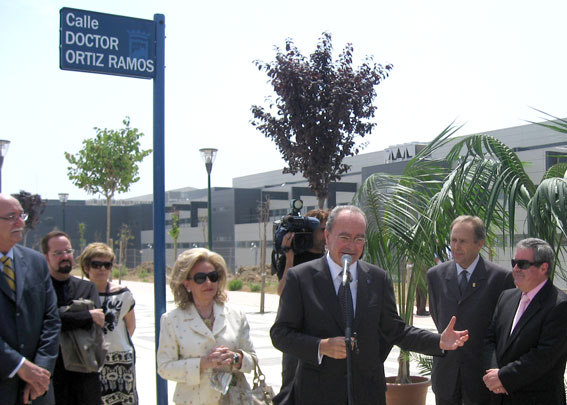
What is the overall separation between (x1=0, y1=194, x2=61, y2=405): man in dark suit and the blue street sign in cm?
154

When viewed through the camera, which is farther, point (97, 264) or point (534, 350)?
point (97, 264)

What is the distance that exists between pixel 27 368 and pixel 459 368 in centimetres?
292

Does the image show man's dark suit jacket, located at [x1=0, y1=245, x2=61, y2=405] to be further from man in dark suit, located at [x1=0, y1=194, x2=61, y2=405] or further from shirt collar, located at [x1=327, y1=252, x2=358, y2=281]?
shirt collar, located at [x1=327, y1=252, x2=358, y2=281]

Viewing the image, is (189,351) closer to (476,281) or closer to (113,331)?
(113,331)

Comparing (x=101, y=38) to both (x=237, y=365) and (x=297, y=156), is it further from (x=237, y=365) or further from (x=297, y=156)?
(x=297, y=156)

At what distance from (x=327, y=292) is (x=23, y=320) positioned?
6.44 ft

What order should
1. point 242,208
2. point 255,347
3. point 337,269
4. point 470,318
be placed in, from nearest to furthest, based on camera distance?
1. point 337,269
2. point 470,318
3. point 255,347
4. point 242,208

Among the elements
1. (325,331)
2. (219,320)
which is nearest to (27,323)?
(219,320)

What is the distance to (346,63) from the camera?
12.1 metres

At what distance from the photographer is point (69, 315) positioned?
15.5 feet

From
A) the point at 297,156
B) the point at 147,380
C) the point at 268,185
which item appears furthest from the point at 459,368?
the point at 268,185

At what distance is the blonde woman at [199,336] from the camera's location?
396 cm

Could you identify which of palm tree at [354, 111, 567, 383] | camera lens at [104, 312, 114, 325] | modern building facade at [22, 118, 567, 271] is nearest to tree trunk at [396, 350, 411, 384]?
palm tree at [354, 111, 567, 383]

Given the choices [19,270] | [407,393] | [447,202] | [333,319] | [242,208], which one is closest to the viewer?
[333,319]
